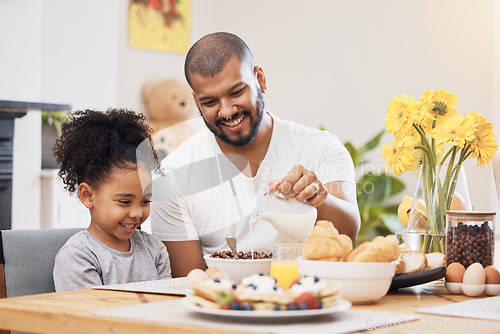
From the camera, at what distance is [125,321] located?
0.93 m

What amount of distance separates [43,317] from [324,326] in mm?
415

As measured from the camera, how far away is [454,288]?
134 cm

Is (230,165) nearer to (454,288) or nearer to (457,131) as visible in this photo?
(457,131)

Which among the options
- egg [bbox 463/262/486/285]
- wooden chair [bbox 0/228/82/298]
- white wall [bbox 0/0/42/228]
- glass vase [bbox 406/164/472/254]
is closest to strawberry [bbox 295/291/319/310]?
egg [bbox 463/262/486/285]

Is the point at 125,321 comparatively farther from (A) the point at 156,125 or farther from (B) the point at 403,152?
(A) the point at 156,125

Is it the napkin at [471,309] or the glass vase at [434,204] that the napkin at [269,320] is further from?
the glass vase at [434,204]

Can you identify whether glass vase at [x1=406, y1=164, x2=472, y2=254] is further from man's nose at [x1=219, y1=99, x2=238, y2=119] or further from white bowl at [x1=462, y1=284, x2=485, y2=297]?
man's nose at [x1=219, y1=99, x2=238, y2=119]

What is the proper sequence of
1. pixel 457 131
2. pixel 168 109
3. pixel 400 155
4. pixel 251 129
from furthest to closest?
pixel 168 109 → pixel 251 129 → pixel 400 155 → pixel 457 131

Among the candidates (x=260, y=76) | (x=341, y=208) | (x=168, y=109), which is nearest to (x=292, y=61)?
(x=168, y=109)

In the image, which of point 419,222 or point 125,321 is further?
point 419,222

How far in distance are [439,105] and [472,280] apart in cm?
44

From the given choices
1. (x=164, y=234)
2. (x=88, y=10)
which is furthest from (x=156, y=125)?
(x=164, y=234)

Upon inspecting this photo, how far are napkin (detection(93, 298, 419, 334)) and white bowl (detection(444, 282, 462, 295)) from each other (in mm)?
338

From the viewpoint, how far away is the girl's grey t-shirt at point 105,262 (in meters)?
1.54
